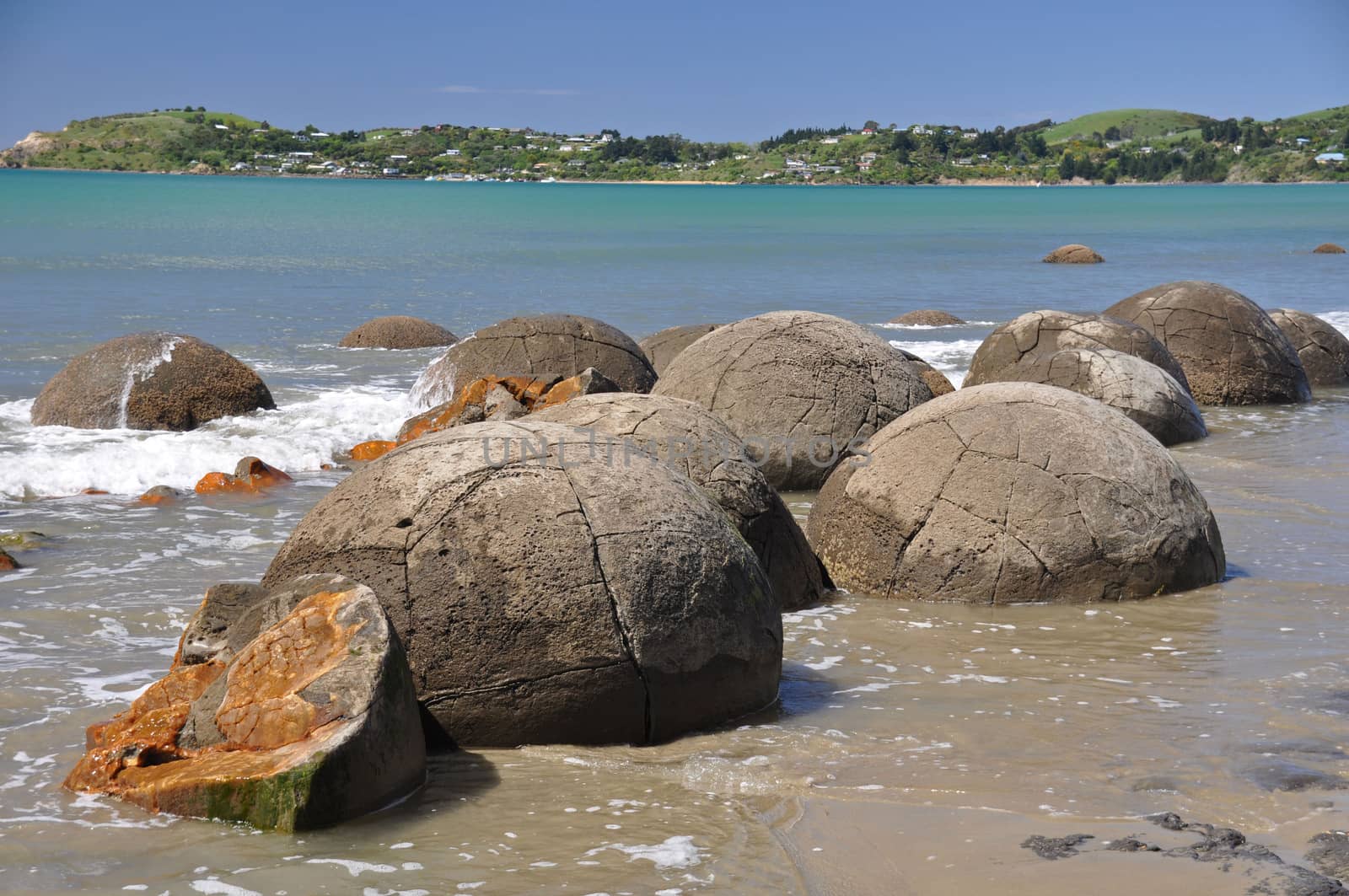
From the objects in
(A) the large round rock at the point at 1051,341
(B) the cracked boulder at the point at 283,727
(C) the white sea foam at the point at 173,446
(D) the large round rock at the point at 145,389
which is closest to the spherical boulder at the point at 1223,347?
(A) the large round rock at the point at 1051,341

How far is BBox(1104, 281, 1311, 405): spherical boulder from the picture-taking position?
17516 mm

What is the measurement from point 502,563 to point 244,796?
1374 mm

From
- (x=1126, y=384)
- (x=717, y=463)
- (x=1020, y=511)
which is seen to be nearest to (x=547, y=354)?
(x=1126, y=384)

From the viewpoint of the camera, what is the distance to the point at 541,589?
5.65 metres

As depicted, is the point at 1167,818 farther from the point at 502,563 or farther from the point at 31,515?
the point at 31,515

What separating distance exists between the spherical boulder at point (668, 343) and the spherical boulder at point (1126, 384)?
14.1ft

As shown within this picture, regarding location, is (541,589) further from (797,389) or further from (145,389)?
(145,389)

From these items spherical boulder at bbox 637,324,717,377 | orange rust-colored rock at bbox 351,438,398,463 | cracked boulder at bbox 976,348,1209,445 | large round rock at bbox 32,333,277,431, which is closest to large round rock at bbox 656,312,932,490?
cracked boulder at bbox 976,348,1209,445

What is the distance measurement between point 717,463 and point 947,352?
56.8 feet

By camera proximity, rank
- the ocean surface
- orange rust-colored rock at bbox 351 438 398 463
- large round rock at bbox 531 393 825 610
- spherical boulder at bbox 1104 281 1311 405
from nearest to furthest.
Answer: the ocean surface
large round rock at bbox 531 393 825 610
orange rust-colored rock at bbox 351 438 398 463
spherical boulder at bbox 1104 281 1311 405

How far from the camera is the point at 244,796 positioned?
4918mm

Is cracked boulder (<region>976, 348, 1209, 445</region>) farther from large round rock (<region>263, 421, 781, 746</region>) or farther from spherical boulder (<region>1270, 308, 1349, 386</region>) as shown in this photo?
large round rock (<region>263, 421, 781, 746</region>)

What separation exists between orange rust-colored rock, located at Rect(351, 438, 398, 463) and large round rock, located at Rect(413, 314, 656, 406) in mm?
1322

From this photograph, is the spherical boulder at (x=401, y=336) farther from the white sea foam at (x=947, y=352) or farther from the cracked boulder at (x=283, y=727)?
the cracked boulder at (x=283, y=727)
